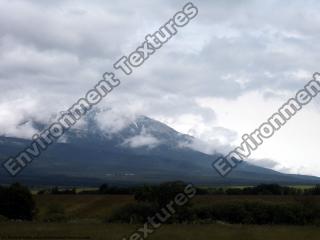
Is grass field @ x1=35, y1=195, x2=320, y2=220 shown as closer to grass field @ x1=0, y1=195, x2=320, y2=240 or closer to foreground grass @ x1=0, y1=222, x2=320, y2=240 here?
grass field @ x1=0, y1=195, x2=320, y2=240

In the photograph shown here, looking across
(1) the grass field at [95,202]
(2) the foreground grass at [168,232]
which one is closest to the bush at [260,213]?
(1) the grass field at [95,202]

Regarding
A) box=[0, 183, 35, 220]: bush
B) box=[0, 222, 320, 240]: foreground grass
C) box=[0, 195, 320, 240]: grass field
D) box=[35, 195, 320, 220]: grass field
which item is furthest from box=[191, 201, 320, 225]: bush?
box=[0, 183, 35, 220]: bush

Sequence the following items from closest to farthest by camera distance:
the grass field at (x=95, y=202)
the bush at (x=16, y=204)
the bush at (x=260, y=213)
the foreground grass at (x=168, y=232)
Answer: the foreground grass at (x=168, y=232) → the bush at (x=260, y=213) → the bush at (x=16, y=204) → the grass field at (x=95, y=202)

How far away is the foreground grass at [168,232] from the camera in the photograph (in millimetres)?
46875

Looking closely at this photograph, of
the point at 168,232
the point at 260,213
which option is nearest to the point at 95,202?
the point at 260,213

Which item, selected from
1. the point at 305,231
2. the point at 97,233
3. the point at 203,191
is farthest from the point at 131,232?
the point at 203,191

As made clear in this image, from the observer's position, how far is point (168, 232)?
49.7 m

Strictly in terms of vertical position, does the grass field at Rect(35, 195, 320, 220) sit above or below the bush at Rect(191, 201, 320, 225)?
above

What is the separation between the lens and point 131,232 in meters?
49.0

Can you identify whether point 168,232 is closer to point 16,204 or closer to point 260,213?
point 260,213

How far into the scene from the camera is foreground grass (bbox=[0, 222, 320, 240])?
46.9 m

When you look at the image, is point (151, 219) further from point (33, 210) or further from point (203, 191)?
point (203, 191)

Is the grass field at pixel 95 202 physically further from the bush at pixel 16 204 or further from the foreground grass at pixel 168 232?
the foreground grass at pixel 168 232

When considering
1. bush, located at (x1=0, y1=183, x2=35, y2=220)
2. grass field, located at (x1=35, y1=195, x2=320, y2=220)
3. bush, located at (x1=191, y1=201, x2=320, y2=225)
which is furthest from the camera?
grass field, located at (x1=35, y1=195, x2=320, y2=220)
